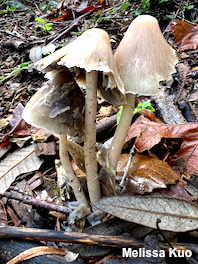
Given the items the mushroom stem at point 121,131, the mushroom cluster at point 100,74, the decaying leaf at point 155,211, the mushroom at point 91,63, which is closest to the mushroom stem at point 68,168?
the mushroom cluster at point 100,74

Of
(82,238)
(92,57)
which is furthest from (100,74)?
(82,238)

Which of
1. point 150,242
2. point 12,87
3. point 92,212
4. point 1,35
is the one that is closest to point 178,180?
point 150,242

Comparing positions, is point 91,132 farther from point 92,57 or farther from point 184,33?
point 184,33

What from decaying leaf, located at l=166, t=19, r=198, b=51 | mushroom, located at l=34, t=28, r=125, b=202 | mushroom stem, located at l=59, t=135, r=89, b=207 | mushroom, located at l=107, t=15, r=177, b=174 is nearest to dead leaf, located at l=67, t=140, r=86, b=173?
mushroom stem, located at l=59, t=135, r=89, b=207

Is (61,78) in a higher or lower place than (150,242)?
higher

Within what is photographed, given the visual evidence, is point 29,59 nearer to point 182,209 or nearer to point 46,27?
point 46,27

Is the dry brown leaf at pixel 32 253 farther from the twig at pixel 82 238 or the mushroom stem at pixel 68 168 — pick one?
the mushroom stem at pixel 68 168
